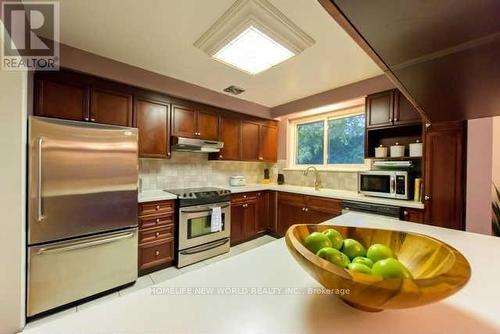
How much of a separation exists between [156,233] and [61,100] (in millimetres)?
1624

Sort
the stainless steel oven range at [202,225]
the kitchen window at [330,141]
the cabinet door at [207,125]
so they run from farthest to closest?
the kitchen window at [330,141] < the cabinet door at [207,125] < the stainless steel oven range at [202,225]

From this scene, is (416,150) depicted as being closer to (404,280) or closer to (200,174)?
(404,280)

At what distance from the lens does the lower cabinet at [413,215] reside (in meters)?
2.08

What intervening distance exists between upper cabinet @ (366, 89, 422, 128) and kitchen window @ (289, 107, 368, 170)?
57 cm

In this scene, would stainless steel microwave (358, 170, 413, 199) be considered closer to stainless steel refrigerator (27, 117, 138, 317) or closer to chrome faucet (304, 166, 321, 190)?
chrome faucet (304, 166, 321, 190)

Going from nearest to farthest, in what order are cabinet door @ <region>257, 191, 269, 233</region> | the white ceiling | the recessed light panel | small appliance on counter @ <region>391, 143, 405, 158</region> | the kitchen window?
the white ceiling < the recessed light panel < small appliance on counter @ <region>391, 143, 405, 158</region> < the kitchen window < cabinet door @ <region>257, 191, 269, 233</region>

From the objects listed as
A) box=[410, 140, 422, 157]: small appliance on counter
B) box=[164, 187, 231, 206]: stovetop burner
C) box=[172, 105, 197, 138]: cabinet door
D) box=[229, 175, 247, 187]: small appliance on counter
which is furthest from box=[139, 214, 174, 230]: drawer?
box=[410, 140, 422, 157]: small appliance on counter

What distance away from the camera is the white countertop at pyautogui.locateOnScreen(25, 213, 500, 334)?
45 cm

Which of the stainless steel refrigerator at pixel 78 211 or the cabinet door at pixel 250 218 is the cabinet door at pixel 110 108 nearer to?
the stainless steel refrigerator at pixel 78 211

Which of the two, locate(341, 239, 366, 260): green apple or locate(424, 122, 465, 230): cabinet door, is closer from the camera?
locate(341, 239, 366, 260): green apple

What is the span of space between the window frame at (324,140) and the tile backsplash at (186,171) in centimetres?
92

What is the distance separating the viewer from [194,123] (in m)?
2.91

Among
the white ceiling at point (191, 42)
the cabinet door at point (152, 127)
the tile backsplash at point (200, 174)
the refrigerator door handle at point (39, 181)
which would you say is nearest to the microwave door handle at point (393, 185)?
the tile backsplash at point (200, 174)

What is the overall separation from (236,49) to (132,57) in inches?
44.3
